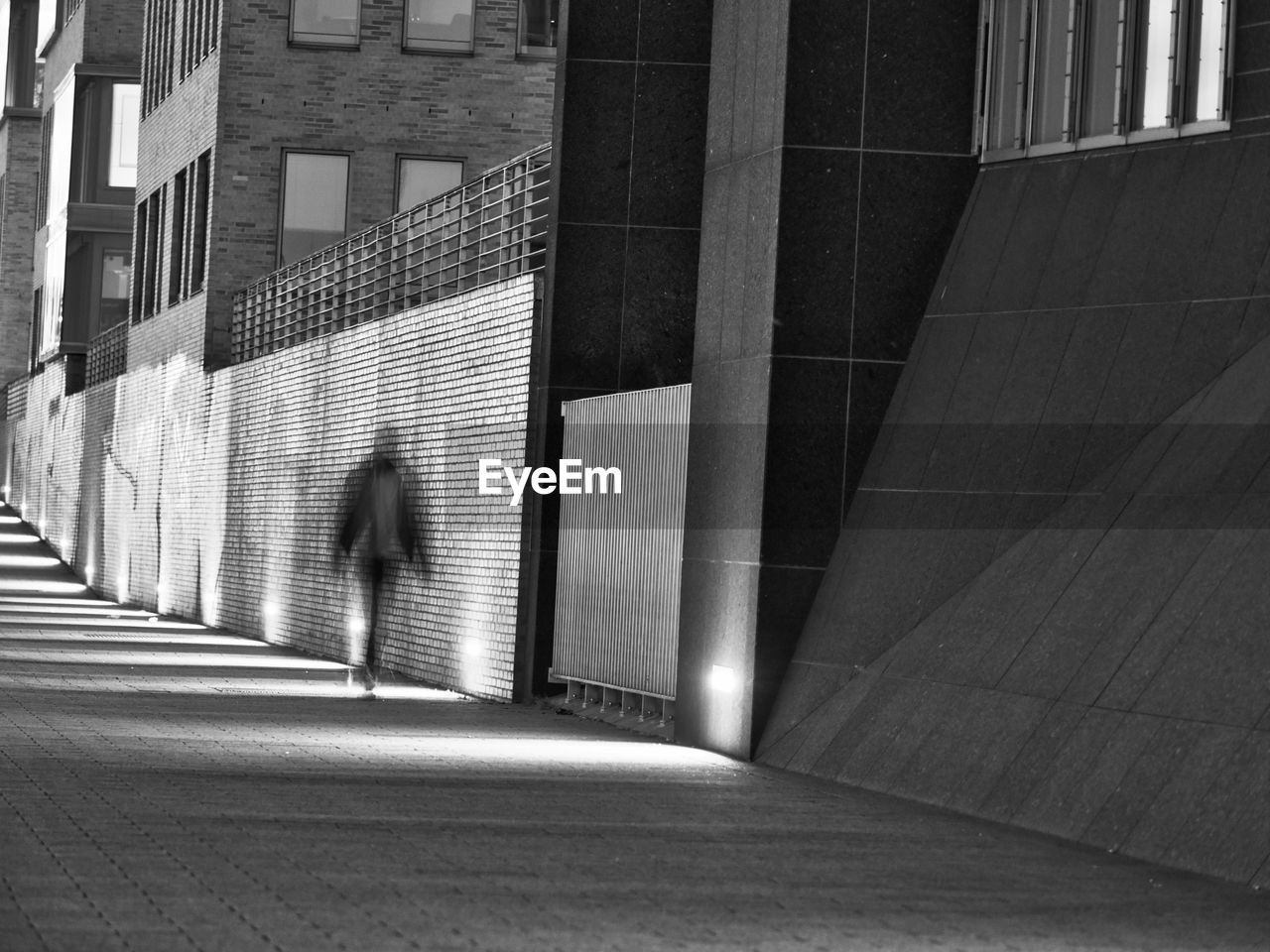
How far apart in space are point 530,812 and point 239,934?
3655 mm

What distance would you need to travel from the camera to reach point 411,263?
2530 cm

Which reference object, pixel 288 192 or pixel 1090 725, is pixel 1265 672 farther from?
Answer: pixel 288 192

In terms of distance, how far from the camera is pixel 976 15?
1481cm

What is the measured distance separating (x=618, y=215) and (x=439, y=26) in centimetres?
1561

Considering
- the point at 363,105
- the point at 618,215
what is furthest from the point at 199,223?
the point at 618,215

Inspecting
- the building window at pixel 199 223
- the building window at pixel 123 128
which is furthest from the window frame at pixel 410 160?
the building window at pixel 123 128

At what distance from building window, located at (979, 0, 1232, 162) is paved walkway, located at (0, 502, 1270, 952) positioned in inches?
167

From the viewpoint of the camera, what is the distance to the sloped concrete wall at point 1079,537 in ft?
33.5

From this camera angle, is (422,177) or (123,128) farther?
(123,128)

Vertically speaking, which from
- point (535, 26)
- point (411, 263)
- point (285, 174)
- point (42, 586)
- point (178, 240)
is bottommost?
point (42, 586)

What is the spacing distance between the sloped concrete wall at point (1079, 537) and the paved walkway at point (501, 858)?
379mm

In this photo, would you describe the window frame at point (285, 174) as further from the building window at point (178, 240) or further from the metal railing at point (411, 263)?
the building window at point (178, 240)

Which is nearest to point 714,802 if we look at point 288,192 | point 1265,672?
point 1265,672

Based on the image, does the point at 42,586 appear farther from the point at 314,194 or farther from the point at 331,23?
the point at 331,23
